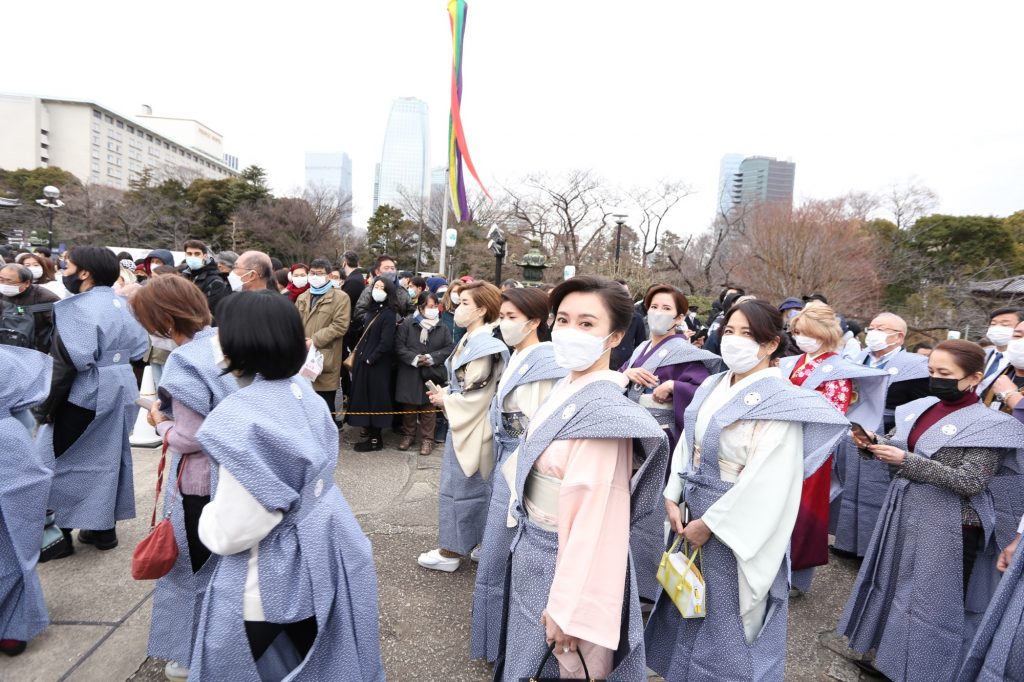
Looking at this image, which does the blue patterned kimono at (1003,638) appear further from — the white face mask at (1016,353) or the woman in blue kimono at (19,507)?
the woman in blue kimono at (19,507)

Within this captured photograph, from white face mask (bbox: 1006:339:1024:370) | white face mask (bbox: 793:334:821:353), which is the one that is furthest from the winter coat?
white face mask (bbox: 1006:339:1024:370)

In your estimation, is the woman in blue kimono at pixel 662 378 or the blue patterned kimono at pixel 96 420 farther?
the blue patterned kimono at pixel 96 420

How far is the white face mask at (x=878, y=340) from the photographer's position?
4902 mm

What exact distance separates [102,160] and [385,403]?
262ft

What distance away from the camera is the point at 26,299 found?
15.4ft

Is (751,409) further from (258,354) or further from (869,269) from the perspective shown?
(869,269)

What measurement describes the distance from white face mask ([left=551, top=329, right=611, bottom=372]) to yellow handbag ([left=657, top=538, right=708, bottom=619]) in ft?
3.41

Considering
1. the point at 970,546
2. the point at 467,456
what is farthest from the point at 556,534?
the point at 970,546

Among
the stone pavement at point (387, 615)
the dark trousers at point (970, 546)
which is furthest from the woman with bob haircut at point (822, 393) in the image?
the dark trousers at point (970, 546)

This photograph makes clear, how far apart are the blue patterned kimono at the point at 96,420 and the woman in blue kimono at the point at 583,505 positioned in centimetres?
295

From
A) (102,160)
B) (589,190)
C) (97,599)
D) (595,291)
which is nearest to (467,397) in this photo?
(595,291)

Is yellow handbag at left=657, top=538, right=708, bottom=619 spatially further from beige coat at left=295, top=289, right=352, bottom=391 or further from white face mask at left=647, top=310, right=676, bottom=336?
beige coat at left=295, top=289, right=352, bottom=391

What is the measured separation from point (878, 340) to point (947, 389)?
2.49 meters

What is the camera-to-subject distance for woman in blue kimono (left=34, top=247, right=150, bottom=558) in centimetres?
338
